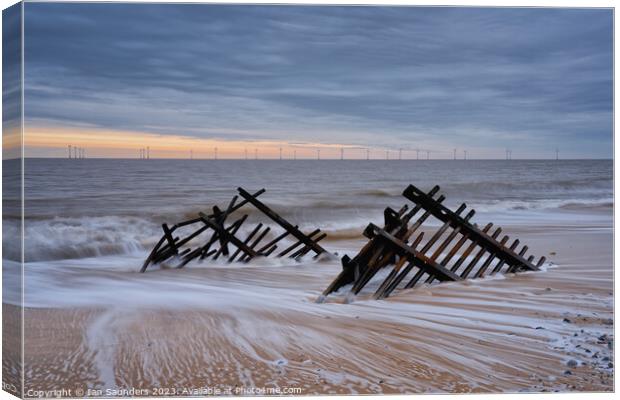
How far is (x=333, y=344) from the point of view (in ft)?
21.6

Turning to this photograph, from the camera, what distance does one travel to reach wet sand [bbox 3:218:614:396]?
6289mm

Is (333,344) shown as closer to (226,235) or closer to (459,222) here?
(459,222)

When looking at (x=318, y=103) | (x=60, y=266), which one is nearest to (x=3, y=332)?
(x=60, y=266)

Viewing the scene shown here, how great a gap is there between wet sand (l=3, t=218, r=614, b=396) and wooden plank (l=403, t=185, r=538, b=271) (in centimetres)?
107

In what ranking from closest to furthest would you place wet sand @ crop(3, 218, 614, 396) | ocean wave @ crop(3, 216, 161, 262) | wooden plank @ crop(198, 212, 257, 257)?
1. wet sand @ crop(3, 218, 614, 396)
2. ocean wave @ crop(3, 216, 161, 262)
3. wooden plank @ crop(198, 212, 257, 257)

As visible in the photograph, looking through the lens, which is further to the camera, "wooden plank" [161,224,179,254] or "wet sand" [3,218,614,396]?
"wooden plank" [161,224,179,254]

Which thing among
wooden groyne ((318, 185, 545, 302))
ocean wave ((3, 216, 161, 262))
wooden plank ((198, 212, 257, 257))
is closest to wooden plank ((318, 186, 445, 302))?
wooden groyne ((318, 185, 545, 302))

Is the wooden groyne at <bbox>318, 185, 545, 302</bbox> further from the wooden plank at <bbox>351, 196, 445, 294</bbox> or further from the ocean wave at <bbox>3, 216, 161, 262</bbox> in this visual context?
the ocean wave at <bbox>3, 216, 161, 262</bbox>

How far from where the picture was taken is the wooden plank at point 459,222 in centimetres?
854

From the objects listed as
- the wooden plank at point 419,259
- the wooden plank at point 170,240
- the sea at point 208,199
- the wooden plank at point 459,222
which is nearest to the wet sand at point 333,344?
the wooden plank at point 419,259

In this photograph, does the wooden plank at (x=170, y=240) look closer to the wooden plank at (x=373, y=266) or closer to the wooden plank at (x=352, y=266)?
the wooden plank at (x=352, y=266)

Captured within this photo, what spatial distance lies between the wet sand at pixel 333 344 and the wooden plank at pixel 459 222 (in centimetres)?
107

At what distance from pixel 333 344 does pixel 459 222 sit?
2.80 meters

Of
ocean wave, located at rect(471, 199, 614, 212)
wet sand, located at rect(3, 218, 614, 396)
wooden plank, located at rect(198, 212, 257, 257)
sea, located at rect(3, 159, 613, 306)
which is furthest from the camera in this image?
wooden plank, located at rect(198, 212, 257, 257)
